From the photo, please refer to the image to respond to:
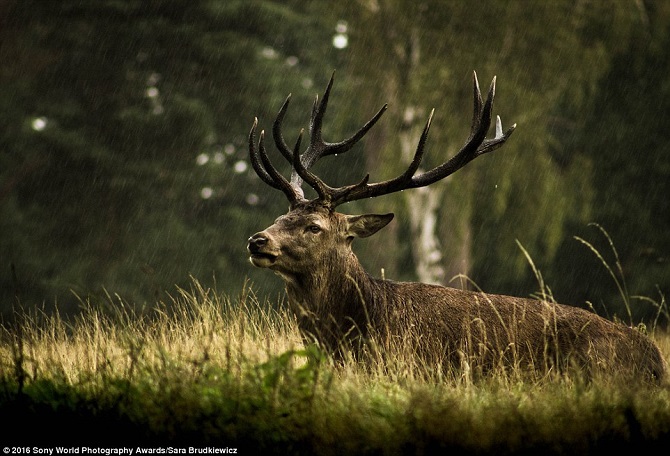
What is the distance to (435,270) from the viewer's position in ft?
54.2

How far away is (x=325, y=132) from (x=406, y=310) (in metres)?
12.8

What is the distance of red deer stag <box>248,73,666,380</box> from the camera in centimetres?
602

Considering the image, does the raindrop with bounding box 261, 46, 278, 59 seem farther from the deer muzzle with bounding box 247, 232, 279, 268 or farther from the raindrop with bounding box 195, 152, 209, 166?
the deer muzzle with bounding box 247, 232, 279, 268

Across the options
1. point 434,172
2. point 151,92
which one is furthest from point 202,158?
point 434,172

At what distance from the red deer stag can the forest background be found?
30.2 ft

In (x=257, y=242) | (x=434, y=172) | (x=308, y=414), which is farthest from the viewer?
(x=434, y=172)

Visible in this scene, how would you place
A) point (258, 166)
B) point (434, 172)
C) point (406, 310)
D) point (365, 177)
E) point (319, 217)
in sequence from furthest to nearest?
point (258, 166)
point (434, 172)
point (406, 310)
point (319, 217)
point (365, 177)

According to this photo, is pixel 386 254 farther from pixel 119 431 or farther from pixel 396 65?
pixel 119 431

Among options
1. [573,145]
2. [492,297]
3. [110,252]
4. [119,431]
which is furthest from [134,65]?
[119,431]

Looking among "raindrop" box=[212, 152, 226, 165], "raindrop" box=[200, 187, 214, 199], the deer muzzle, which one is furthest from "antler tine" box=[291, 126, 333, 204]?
"raindrop" box=[200, 187, 214, 199]

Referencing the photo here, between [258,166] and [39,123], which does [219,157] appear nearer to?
[39,123]

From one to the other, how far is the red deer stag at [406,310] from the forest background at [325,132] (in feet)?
30.2

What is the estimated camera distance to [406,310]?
6395 millimetres

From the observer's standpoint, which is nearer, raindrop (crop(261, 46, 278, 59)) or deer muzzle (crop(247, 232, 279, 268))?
deer muzzle (crop(247, 232, 279, 268))
